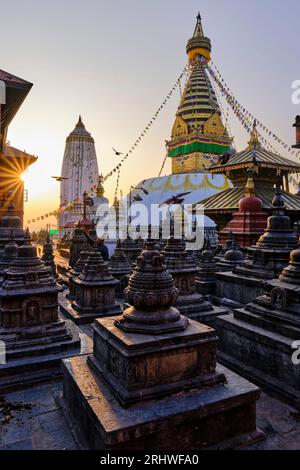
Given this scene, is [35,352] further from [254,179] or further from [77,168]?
[77,168]

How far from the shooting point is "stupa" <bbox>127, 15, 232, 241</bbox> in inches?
1224

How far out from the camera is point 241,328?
14.7 ft

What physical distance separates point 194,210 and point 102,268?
12235mm

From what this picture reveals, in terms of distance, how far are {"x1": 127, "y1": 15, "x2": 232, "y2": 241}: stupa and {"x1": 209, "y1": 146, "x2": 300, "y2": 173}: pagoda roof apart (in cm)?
1109

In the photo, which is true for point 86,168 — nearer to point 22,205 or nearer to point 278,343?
point 22,205

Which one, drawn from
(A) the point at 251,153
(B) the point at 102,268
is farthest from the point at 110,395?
(A) the point at 251,153

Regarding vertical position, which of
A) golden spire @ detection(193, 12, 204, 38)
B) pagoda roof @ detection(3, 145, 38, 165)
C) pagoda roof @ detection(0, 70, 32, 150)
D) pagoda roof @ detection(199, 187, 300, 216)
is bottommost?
pagoda roof @ detection(199, 187, 300, 216)

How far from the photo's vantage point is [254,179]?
1812 cm

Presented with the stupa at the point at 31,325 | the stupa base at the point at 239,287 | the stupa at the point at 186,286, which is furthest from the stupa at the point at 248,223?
the stupa at the point at 31,325

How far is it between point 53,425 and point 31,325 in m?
1.79

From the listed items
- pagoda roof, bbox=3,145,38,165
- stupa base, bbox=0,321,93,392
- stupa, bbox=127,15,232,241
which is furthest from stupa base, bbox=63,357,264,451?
stupa, bbox=127,15,232,241

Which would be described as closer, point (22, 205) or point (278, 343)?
point (278, 343)

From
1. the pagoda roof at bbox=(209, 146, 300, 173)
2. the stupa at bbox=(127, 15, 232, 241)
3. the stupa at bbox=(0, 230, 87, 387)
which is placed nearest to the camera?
the stupa at bbox=(0, 230, 87, 387)

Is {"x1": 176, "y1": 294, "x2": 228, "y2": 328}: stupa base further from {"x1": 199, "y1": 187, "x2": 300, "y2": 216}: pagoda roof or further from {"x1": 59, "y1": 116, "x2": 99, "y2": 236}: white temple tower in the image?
{"x1": 59, "y1": 116, "x2": 99, "y2": 236}: white temple tower
